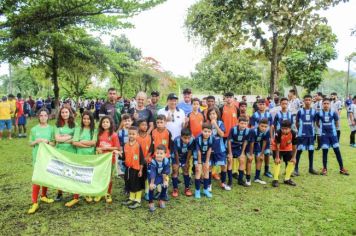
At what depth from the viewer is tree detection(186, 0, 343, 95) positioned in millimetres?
11094

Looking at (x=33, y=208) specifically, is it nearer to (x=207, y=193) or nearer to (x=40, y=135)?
(x=40, y=135)

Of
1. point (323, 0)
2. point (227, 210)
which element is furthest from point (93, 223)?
point (323, 0)

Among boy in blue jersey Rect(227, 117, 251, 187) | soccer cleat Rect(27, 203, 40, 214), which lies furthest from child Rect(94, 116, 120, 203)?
boy in blue jersey Rect(227, 117, 251, 187)

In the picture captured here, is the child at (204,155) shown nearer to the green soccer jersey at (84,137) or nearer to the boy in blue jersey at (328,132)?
the green soccer jersey at (84,137)

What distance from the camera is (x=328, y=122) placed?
7.49 m

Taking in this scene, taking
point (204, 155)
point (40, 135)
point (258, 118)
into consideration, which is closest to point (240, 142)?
point (258, 118)

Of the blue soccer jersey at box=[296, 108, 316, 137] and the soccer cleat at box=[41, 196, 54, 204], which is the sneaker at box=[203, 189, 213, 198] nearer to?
the soccer cleat at box=[41, 196, 54, 204]

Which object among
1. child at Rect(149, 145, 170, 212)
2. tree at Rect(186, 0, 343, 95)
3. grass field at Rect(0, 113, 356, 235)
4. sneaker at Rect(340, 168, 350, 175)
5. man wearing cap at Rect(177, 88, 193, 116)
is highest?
tree at Rect(186, 0, 343, 95)

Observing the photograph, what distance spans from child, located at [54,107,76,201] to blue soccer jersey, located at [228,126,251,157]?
9.88 feet

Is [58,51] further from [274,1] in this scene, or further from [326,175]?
[326,175]

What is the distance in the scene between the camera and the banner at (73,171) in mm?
5043

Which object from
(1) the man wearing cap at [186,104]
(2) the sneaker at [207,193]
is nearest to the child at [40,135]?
(1) the man wearing cap at [186,104]

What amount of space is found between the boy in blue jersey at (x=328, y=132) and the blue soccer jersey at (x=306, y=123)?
369 millimetres

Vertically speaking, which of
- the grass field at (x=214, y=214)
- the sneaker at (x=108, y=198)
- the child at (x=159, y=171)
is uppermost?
the child at (x=159, y=171)
